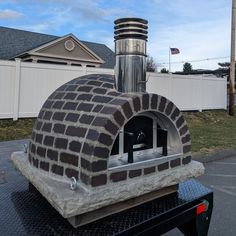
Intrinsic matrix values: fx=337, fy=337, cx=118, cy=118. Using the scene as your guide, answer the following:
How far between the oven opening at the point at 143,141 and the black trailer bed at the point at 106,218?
0.99 ft

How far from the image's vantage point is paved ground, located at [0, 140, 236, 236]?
3.50m

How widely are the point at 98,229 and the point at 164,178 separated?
1.76 ft

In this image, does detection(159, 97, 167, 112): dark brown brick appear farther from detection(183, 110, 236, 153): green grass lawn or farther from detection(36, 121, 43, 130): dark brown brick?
detection(183, 110, 236, 153): green grass lawn

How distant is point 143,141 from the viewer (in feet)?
7.17

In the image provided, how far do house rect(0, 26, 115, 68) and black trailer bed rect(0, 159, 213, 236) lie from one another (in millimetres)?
19869

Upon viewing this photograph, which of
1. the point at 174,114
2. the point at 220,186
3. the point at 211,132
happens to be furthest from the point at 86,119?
the point at 211,132

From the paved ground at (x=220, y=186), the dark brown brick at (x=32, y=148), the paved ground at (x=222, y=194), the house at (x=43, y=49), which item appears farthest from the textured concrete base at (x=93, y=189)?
the house at (x=43, y=49)

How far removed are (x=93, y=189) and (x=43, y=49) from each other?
841 inches

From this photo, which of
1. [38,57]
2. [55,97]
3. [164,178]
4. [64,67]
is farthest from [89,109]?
[38,57]

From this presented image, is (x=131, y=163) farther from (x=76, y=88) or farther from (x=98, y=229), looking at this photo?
(x=76, y=88)

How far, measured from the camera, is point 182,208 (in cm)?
214

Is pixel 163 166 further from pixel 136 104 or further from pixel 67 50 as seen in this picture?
pixel 67 50

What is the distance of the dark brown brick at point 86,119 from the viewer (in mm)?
1849

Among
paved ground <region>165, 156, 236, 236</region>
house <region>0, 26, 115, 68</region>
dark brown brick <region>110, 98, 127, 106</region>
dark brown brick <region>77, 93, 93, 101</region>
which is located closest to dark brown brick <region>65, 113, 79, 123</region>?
dark brown brick <region>77, 93, 93, 101</region>
